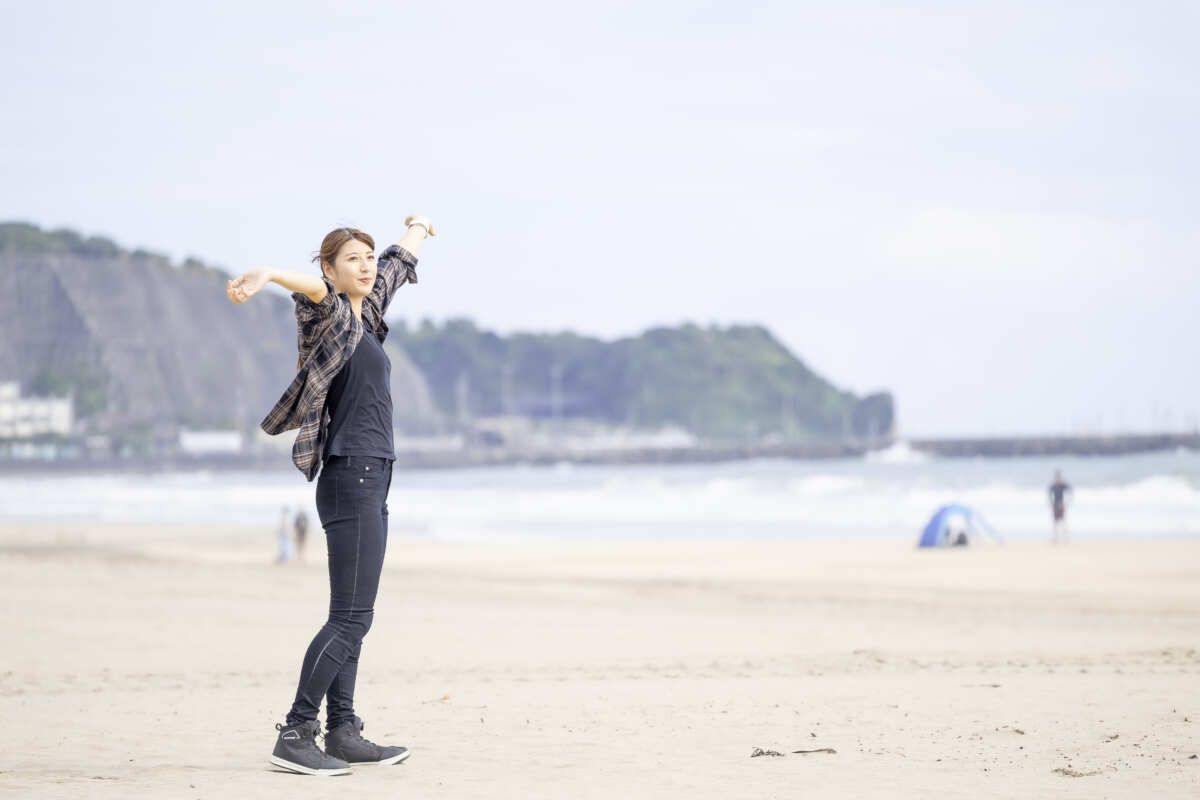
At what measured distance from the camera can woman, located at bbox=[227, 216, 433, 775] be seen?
15.0 feet

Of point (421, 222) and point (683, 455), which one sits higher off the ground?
point (421, 222)

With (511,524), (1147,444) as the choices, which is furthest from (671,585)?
(1147,444)

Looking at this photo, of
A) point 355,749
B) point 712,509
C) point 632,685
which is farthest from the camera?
point 712,509

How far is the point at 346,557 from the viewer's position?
468 centimetres

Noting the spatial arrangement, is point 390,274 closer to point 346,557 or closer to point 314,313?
point 314,313

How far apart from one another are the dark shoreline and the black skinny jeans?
95.9 metres

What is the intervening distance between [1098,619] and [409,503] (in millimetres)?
33225

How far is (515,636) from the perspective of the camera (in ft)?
34.0

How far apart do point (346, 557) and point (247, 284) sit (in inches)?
41.7

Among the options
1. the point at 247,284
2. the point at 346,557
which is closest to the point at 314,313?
the point at 247,284

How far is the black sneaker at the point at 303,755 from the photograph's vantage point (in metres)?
4.68

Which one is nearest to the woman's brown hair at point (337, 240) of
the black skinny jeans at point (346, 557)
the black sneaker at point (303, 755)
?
the black skinny jeans at point (346, 557)

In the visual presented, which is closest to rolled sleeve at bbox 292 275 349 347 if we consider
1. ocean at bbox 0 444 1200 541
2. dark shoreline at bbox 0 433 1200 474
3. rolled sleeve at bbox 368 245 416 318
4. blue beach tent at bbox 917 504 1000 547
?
rolled sleeve at bbox 368 245 416 318

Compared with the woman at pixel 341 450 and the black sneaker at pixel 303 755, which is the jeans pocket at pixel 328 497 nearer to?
the woman at pixel 341 450
